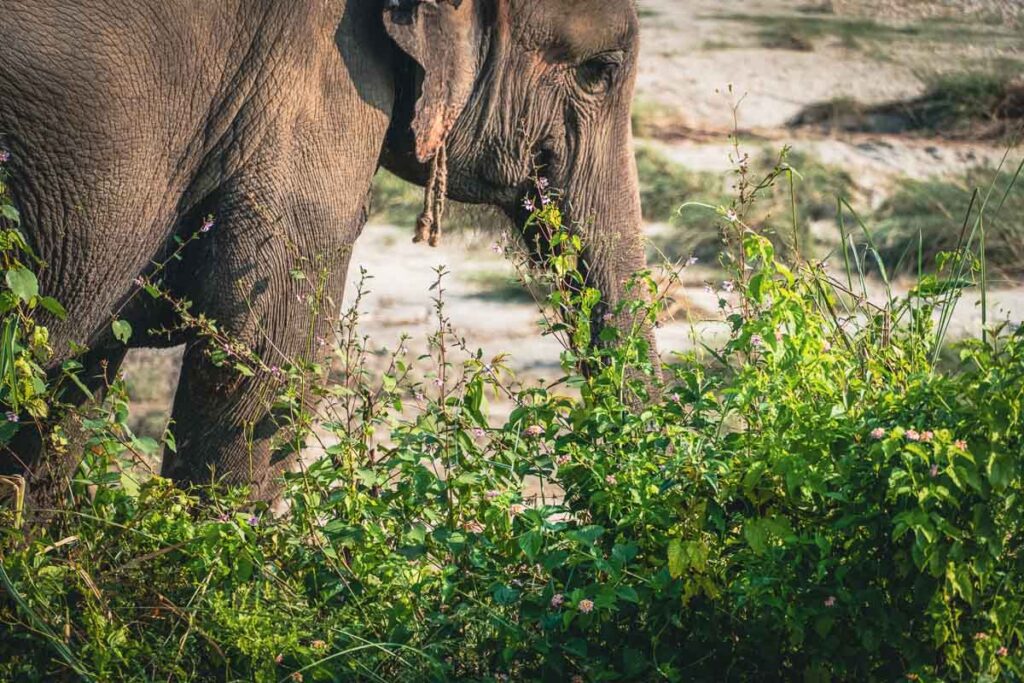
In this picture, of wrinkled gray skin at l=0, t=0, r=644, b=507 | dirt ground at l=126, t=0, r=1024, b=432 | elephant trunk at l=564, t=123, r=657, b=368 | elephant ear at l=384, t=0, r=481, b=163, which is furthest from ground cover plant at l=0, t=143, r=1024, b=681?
dirt ground at l=126, t=0, r=1024, b=432

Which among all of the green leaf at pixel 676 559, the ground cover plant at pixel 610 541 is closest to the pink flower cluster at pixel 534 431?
the ground cover plant at pixel 610 541

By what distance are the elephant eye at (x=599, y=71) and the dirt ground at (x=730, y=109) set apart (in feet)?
7.71

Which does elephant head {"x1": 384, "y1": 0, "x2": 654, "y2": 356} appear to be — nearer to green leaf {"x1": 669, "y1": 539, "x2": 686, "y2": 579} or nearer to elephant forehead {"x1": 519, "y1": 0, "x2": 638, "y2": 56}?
elephant forehead {"x1": 519, "y1": 0, "x2": 638, "y2": 56}

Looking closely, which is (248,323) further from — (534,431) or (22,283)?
(534,431)

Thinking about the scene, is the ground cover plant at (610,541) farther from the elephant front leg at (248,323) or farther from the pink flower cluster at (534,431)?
the elephant front leg at (248,323)

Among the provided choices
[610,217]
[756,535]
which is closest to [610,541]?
[756,535]

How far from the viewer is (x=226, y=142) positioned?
425cm

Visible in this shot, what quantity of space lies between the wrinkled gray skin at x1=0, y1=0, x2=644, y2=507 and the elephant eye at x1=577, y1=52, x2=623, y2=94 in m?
0.17

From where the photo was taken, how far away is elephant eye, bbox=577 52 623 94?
5.00 meters

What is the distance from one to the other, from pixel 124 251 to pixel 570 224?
1.49 metres

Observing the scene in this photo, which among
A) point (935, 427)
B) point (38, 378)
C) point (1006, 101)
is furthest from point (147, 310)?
point (1006, 101)

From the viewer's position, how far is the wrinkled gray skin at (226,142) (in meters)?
3.88

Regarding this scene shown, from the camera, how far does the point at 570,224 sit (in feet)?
16.5

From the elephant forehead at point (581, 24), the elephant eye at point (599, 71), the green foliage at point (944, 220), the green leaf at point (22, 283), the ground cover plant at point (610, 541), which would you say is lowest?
the green foliage at point (944, 220)
